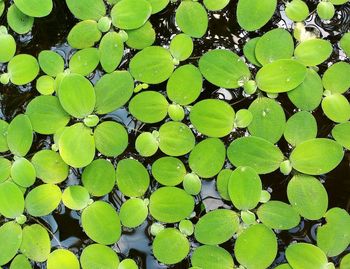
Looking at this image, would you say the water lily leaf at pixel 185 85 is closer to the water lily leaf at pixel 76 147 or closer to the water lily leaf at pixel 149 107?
the water lily leaf at pixel 149 107

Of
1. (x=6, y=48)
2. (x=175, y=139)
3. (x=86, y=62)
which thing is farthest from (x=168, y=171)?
(x=6, y=48)

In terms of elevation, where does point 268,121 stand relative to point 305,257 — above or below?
above

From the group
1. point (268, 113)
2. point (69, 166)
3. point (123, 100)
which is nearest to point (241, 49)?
point (268, 113)

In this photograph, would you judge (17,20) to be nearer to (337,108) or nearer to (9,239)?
(9,239)

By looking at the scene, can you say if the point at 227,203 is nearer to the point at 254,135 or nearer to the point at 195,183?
the point at 195,183

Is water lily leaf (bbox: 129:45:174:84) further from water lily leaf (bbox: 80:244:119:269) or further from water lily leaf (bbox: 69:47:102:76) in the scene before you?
water lily leaf (bbox: 80:244:119:269)

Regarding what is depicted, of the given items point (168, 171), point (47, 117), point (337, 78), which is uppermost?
point (337, 78)

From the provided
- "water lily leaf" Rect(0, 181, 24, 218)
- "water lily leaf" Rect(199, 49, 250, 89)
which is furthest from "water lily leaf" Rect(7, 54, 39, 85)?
"water lily leaf" Rect(199, 49, 250, 89)
